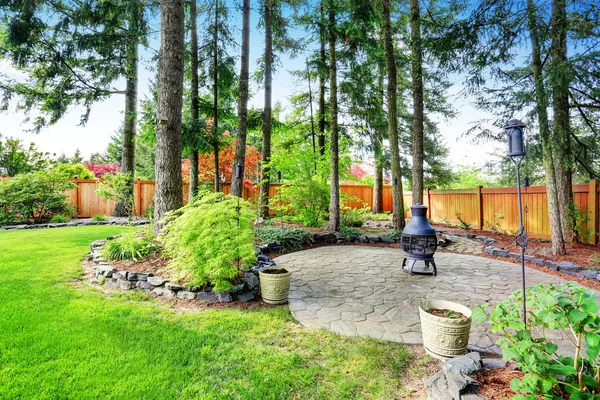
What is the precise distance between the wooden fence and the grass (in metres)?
4.26

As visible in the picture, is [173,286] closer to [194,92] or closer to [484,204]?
[194,92]

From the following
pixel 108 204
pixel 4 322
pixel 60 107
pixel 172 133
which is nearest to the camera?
pixel 4 322

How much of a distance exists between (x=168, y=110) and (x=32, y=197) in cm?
735

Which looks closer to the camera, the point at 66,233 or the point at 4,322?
the point at 4,322

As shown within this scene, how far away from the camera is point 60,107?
29.1ft

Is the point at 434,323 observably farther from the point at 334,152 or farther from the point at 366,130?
the point at 366,130

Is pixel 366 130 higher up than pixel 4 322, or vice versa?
pixel 366 130

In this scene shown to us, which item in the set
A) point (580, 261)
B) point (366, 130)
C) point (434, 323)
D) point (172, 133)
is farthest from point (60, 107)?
point (580, 261)

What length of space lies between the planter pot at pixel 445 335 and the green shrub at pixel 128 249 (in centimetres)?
399

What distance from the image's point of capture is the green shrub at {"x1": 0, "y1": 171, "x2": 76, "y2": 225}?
8.39 meters

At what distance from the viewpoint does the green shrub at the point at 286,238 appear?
595 cm

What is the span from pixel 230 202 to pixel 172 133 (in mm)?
2056

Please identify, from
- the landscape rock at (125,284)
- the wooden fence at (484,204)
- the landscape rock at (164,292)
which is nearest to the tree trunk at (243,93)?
the wooden fence at (484,204)

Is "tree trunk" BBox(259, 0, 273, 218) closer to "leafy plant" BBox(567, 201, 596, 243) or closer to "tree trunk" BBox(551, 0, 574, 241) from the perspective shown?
"tree trunk" BBox(551, 0, 574, 241)
